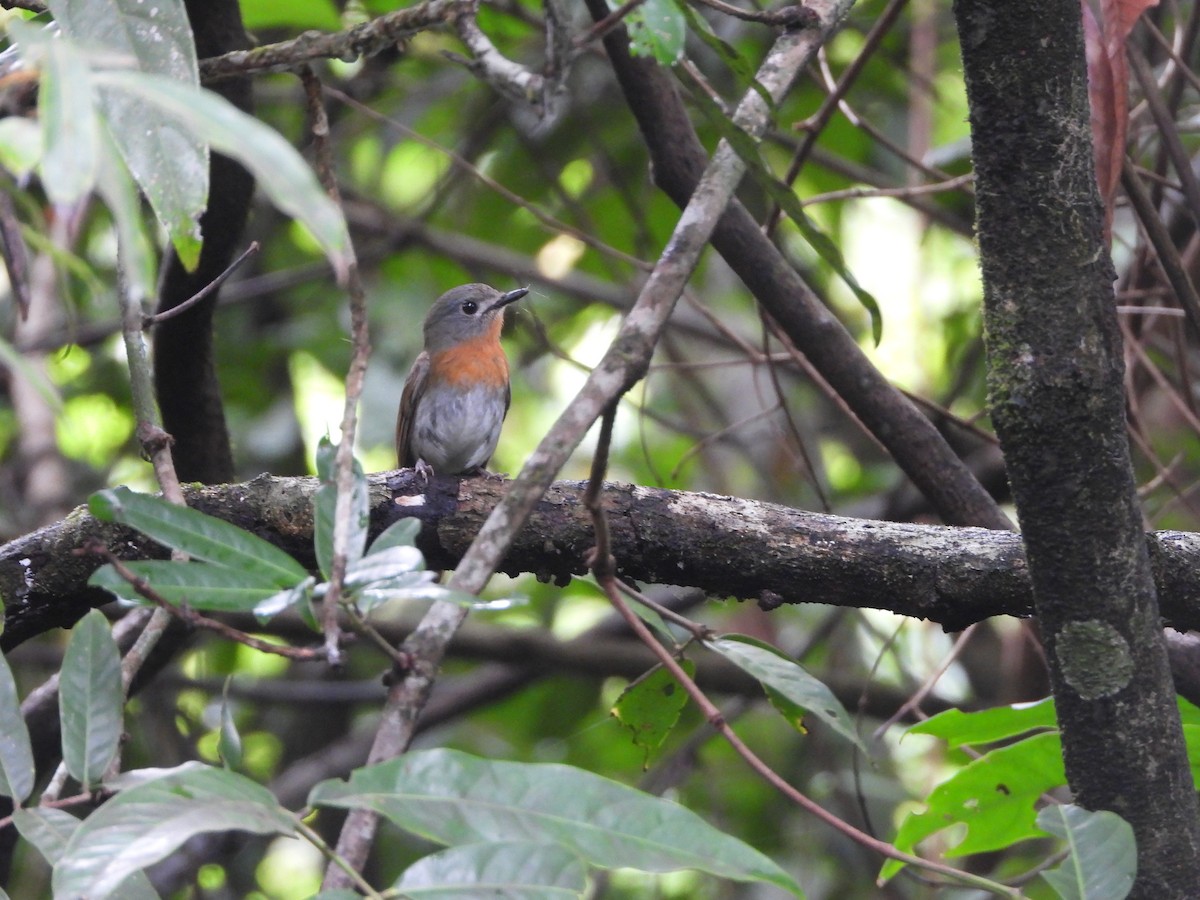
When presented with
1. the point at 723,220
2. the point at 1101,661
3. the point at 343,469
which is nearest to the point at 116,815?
the point at 343,469

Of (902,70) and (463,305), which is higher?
(902,70)

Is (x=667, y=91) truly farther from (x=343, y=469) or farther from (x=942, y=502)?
(x=343, y=469)

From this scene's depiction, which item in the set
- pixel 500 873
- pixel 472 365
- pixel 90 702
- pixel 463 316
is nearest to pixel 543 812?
pixel 500 873

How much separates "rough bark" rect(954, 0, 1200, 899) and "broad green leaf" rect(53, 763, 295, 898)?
1136 mm

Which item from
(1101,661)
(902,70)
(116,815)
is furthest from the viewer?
(902,70)

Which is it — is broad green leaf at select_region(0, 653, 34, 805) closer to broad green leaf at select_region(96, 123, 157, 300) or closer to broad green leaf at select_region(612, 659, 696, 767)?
broad green leaf at select_region(96, 123, 157, 300)

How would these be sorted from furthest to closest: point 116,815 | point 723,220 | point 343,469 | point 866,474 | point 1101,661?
point 866,474
point 723,220
point 1101,661
point 343,469
point 116,815

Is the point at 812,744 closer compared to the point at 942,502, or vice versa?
the point at 942,502

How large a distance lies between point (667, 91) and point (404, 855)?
350cm

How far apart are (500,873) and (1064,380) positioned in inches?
41.2

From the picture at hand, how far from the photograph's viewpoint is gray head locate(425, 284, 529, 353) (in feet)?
16.7

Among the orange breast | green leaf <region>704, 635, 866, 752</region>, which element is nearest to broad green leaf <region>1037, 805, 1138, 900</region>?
green leaf <region>704, 635, 866, 752</region>

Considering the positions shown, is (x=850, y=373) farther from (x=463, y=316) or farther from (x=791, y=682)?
(x=463, y=316)

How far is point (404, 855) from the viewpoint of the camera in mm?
5293
